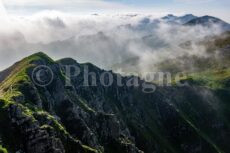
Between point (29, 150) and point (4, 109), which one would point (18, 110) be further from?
point (29, 150)

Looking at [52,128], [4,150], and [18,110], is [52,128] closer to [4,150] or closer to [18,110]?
[18,110]

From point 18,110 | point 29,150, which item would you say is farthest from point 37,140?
point 18,110

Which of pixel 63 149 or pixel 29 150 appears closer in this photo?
pixel 29 150

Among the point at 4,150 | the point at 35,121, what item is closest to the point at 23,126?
the point at 35,121

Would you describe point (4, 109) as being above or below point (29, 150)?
above

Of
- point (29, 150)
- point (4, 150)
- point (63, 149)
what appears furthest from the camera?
point (63, 149)

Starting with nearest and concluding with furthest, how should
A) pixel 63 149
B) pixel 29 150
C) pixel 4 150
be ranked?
pixel 4 150
pixel 29 150
pixel 63 149

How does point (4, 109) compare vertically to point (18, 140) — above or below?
above

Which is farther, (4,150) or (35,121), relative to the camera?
(35,121)
